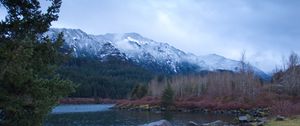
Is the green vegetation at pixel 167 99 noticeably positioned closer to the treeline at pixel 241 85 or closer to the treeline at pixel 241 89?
the treeline at pixel 241 89

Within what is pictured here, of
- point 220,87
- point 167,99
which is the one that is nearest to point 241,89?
point 220,87

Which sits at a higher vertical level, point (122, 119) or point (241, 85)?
point (241, 85)

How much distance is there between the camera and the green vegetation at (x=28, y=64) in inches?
475

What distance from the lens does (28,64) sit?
13.2m

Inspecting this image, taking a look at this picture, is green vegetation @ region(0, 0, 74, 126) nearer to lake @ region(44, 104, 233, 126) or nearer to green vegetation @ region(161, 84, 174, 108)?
lake @ region(44, 104, 233, 126)

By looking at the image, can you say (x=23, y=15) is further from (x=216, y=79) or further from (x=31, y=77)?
(x=216, y=79)

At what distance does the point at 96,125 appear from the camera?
60.9 m

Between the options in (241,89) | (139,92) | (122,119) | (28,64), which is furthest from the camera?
(139,92)

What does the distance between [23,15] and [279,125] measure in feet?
98.8

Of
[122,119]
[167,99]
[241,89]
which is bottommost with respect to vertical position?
[122,119]

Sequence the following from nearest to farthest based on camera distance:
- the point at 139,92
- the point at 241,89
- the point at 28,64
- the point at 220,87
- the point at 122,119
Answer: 1. the point at 28,64
2. the point at 122,119
3. the point at 241,89
4. the point at 220,87
5. the point at 139,92

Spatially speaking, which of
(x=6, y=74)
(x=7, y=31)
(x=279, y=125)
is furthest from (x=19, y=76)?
(x=279, y=125)

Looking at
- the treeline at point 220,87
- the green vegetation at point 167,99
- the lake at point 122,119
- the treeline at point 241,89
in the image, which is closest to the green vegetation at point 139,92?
the treeline at point 220,87

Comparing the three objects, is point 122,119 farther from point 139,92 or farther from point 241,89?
point 139,92
